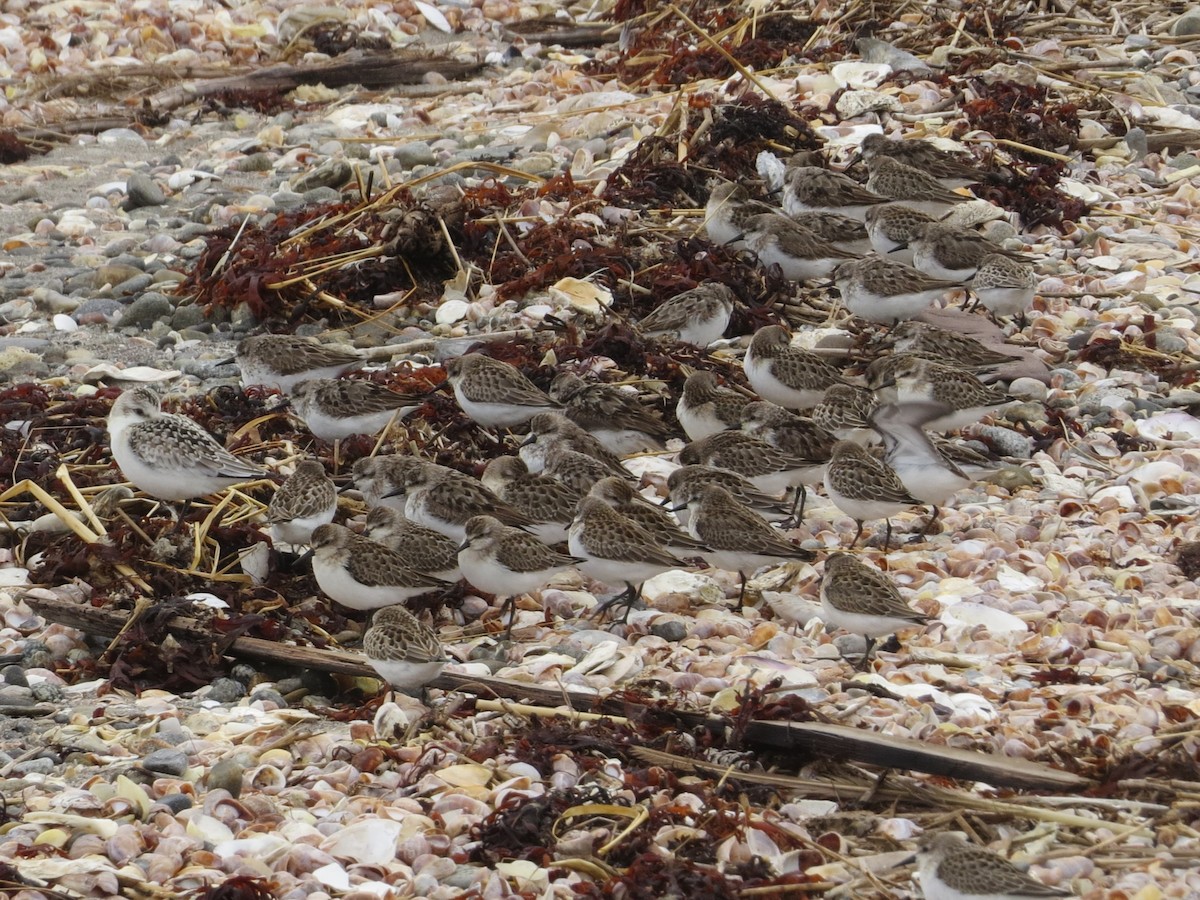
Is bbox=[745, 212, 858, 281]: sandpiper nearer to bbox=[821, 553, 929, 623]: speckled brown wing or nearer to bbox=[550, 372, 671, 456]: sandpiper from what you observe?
bbox=[550, 372, 671, 456]: sandpiper

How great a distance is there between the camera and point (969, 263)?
34.0 ft

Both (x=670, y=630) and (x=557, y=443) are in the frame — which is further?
(x=557, y=443)

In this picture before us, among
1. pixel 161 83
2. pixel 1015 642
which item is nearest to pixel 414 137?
pixel 161 83

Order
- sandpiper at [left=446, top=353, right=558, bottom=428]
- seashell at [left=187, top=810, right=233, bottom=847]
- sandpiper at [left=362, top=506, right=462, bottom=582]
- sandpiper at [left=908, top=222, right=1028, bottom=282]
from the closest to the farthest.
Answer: seashell at [left=187, top=810, right=233, bottom=847]
sandpiper at [left=362, top=506, right=462, bottom=582]
sandpiper at [left=446, top=353, right=558, bottom=428]
sandpiper at [left=908, top=222, right=1028, bottom=282]

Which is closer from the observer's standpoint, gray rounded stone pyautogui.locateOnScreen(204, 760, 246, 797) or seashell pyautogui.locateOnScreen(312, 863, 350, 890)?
seashell pyautogui.locateOnScreen(312, 863, 350, 890)

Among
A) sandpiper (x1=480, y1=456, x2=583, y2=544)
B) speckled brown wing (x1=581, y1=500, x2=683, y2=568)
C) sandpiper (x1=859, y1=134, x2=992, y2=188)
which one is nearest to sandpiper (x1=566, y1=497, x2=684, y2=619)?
speckled brown wing (x1=581, y1=500, x2=683, y2=568)

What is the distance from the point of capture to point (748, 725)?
5797 mm

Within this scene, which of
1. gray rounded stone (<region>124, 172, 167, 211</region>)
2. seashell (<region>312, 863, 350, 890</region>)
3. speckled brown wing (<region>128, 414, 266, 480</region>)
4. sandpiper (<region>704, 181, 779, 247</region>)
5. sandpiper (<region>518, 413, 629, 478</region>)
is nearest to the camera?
seashell (<region>312, 863, 350, 890</region>)

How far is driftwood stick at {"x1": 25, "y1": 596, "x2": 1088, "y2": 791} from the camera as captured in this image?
5457 mm

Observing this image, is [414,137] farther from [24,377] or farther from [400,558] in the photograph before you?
[400,558]

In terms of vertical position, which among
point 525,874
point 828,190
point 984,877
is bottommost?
point 828,190

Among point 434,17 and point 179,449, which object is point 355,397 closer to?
point 179,449

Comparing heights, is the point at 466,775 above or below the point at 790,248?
above

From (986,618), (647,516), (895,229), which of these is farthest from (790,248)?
(986,618)
